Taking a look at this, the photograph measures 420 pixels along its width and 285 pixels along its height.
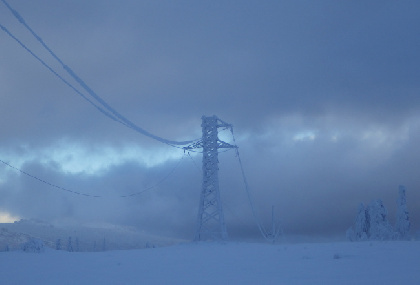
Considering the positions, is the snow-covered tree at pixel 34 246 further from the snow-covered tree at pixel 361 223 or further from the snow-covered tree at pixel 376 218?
the snow-covered tree at pixel 361 223

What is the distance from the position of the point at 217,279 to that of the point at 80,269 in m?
6.17

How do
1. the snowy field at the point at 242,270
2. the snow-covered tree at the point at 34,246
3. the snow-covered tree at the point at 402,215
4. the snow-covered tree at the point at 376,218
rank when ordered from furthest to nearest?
the snow-covered tree at the point at 402,215
the snow-covered tree at the point at 376,218
the snow-covered tree at the point at 34,246
the snowy field at the point at 242,270

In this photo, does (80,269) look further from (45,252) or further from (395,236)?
(395,236)

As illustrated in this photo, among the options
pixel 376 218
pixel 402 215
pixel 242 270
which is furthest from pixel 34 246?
pixel 402 215

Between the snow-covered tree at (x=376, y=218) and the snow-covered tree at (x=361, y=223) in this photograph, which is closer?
the snow-covered tree at (x=376, y=218)

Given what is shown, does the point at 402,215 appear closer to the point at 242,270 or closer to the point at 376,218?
the point at 376,218

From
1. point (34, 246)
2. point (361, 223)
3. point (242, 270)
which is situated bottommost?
point (242, 270)

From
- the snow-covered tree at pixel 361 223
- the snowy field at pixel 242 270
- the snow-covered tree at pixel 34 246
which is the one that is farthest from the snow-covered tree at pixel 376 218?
the snow-covered tree at pixel 34 246

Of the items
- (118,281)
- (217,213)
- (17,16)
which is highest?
(17,16)

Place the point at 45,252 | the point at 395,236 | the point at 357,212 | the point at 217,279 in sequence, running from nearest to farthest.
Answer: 1. the point at 217,279
2. the point at 45,252
3. the point at 395,236
4. the point at 357,212

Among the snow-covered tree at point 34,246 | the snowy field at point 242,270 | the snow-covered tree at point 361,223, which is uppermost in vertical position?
the snow-covered tree at point 361,223

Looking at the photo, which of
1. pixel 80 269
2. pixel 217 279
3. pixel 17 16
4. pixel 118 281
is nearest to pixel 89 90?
pixel 17 16

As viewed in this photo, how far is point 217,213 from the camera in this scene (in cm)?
3244

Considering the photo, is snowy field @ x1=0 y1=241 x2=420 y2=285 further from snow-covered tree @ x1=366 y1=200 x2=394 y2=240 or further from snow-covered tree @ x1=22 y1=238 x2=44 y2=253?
snow-covered tree @ x1=366 y1=200 x2=394 y2=240
